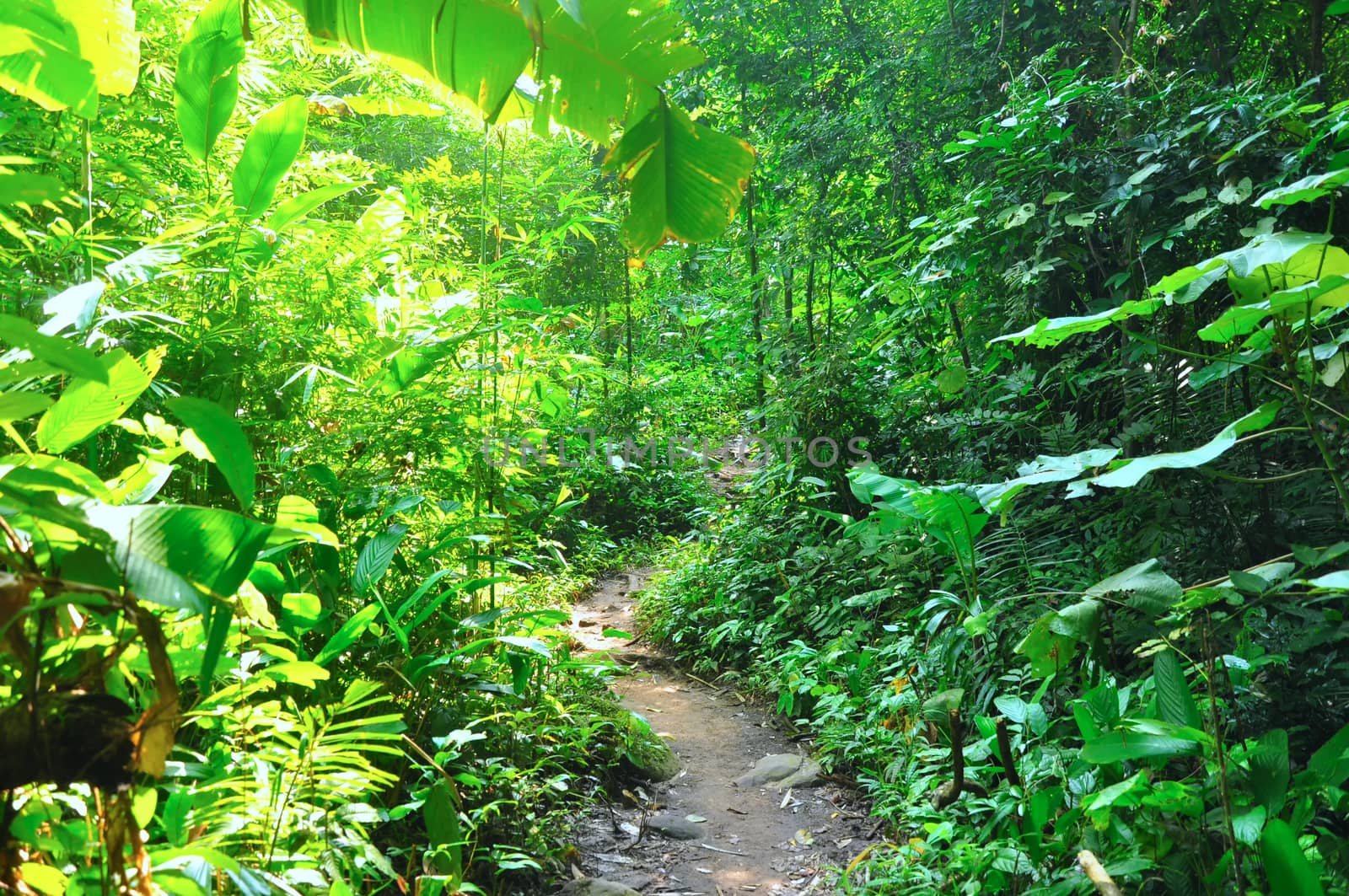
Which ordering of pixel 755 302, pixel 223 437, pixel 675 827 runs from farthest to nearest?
1. pixel 755 302
2. pixel 675 827
3. pixel 223 437

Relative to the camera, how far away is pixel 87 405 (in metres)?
1.23

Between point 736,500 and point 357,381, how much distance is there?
473 cm

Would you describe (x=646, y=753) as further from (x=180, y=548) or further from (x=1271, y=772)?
(x=180, y=548)

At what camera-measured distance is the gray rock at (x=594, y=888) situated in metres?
2.52

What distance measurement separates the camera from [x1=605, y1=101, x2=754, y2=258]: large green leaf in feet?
7.06

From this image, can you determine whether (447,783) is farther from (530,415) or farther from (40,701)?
(530,415)

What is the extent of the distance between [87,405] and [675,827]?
2.64 m

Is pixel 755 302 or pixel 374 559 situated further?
pixel 755 302

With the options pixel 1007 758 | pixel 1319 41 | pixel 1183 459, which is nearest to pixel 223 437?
pixel 1183 459

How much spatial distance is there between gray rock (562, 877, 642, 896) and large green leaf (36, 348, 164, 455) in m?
1.98

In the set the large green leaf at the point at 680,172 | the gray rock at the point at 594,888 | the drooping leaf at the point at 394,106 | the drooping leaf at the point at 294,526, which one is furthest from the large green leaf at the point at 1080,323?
the drooping leaf at the point at 394,106

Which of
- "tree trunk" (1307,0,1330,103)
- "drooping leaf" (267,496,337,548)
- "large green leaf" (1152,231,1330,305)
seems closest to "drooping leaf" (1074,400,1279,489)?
"large green leaf" (1152,231,1330,305)

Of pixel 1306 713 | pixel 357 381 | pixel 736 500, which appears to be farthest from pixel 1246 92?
pixel 736 500

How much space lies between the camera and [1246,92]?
3105mm
